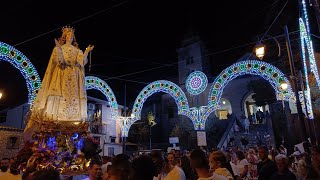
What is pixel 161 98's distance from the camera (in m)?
43.1

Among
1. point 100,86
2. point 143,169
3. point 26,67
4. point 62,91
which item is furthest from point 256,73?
point 143,169

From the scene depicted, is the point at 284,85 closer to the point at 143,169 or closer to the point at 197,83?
the point at 197,83

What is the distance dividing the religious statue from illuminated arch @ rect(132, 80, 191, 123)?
366 inches

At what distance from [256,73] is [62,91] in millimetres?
11134

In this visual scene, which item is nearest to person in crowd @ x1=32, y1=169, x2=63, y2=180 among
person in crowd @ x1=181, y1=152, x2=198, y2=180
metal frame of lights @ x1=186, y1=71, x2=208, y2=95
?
person in crowd @ x1=181, y1=152, x2=198, y2=180

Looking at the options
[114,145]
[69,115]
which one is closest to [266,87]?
[114,145]

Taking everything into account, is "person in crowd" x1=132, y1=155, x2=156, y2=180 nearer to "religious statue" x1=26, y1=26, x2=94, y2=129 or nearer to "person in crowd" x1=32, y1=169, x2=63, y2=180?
"person in crowd" x1=32, y1=169, x2=63, y2=180

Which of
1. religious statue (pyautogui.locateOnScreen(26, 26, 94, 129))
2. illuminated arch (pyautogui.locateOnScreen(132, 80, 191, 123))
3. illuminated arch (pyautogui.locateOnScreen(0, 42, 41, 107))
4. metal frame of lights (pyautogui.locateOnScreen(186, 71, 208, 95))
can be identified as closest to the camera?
religious statue (pyautogui.locateOnScreen(26, 26, 94, 129))

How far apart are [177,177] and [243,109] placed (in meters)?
31.9

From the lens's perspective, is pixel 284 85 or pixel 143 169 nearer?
pixel 143 169

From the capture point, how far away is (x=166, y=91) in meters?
18.2

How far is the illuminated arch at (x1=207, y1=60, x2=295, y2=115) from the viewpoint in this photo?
14.2 metres

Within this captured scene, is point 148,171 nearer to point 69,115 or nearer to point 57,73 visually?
point 69,115

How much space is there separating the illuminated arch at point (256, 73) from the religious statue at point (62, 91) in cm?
919
